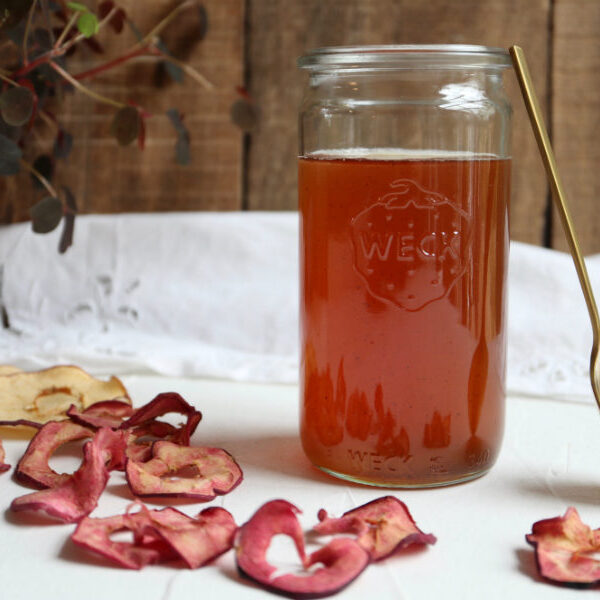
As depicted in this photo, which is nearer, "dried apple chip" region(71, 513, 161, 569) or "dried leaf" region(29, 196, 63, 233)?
"dried apple chip" region(71, 513, 161, 569)

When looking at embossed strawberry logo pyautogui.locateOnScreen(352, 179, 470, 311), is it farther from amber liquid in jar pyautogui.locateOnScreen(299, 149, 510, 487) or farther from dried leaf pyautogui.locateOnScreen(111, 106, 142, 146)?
dried leaf pyautogui.locateOnScreen(111, 106, 142, 146)

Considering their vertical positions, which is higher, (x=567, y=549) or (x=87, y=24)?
(x=87, y=24)

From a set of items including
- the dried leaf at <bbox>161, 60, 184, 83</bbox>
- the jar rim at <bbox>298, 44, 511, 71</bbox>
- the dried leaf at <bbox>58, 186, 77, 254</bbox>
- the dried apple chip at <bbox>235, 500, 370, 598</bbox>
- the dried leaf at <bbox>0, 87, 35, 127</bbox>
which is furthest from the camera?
the dried leaf at <bbox>161, 60, 184, 83</bbox>

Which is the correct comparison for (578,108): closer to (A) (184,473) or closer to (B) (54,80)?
(B) (54,80)

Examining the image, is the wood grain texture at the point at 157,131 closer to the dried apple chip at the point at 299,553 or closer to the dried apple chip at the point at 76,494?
the dried apple chip at the point at 76,494

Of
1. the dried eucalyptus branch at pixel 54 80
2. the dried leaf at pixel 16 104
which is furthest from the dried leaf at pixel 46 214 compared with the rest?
the dried leaf at pixel 16 104

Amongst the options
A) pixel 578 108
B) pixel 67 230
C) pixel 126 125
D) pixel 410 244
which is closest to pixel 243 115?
pixel 126 125

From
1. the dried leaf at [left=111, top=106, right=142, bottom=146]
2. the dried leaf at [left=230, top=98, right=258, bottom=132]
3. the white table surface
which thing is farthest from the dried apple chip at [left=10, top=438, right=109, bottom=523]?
the dried leaf at [left=230, top=98, right=258, bottom=132]

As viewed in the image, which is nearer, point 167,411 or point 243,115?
point 167,411
